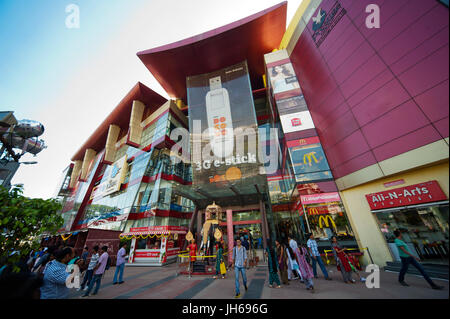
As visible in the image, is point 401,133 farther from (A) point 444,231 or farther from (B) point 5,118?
(B) point 5,118

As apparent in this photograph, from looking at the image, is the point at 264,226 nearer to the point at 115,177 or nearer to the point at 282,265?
the point at 282,265

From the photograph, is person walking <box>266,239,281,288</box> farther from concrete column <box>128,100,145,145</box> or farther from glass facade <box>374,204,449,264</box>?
concrete column <box>128,100,145,145</box>

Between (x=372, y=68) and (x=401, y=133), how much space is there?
3.19m

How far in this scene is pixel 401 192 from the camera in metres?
5.78

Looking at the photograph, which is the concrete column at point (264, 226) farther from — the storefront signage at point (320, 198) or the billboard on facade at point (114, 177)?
the billboard on facade at point (114, 177)

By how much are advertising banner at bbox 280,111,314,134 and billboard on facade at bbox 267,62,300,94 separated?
2987mm

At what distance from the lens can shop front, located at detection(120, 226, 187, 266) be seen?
1551 centimetres

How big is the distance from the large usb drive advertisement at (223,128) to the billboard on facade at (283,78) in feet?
12.4

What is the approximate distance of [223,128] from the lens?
59.6 ft

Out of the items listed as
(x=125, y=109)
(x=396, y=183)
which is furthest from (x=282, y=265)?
(x=125, y=109)

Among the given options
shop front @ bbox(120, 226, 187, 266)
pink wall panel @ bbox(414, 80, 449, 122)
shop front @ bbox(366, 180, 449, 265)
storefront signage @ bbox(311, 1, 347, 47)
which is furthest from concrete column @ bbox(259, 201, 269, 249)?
storefront signage @ bbox(311, 1, 347, 47)

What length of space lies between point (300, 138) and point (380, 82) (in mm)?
5812

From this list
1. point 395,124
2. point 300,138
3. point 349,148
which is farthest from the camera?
point 300,138
